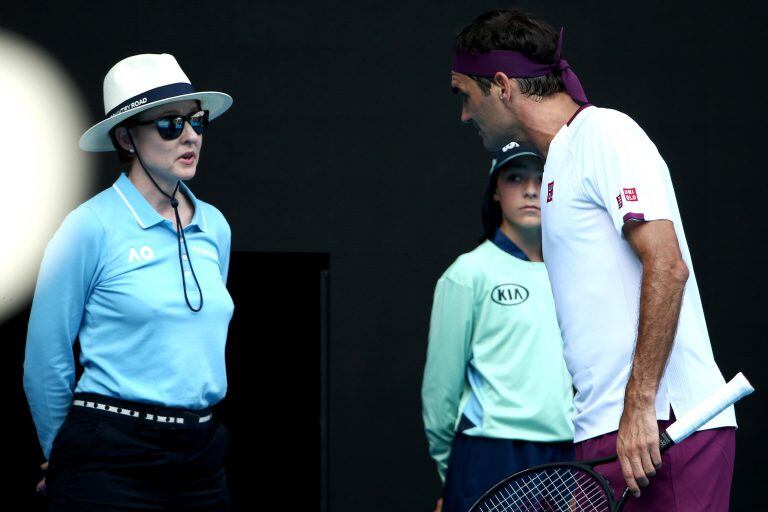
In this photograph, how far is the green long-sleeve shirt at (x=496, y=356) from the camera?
3363 mm

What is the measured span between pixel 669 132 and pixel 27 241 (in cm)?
225

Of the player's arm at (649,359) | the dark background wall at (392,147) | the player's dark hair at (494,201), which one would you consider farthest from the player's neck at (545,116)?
the dark background wall at (392,147)

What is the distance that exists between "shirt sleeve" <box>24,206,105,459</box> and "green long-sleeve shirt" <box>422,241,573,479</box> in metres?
1.17

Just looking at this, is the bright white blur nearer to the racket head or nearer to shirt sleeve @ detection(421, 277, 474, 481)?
shirt sleeve @ detection(421, 277, 474, 481)

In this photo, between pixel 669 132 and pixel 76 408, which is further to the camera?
pixel 669 132

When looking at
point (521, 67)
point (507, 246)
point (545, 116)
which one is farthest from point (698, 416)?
point (507, 246)

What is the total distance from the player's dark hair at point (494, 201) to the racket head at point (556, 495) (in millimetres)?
1191

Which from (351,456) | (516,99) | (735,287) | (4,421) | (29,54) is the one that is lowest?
(351,456)

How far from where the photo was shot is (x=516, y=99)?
2598 mm

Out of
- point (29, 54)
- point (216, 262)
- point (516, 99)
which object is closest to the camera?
point (516, 99)

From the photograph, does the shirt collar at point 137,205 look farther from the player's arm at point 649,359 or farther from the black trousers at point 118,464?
the player's arm at point 649,359

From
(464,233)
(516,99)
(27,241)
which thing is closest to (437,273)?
(464,233)

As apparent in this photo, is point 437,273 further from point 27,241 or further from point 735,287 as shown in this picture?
point 27,241

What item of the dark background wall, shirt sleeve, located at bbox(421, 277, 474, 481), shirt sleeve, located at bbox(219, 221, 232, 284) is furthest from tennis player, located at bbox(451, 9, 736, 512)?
the dark background wall
